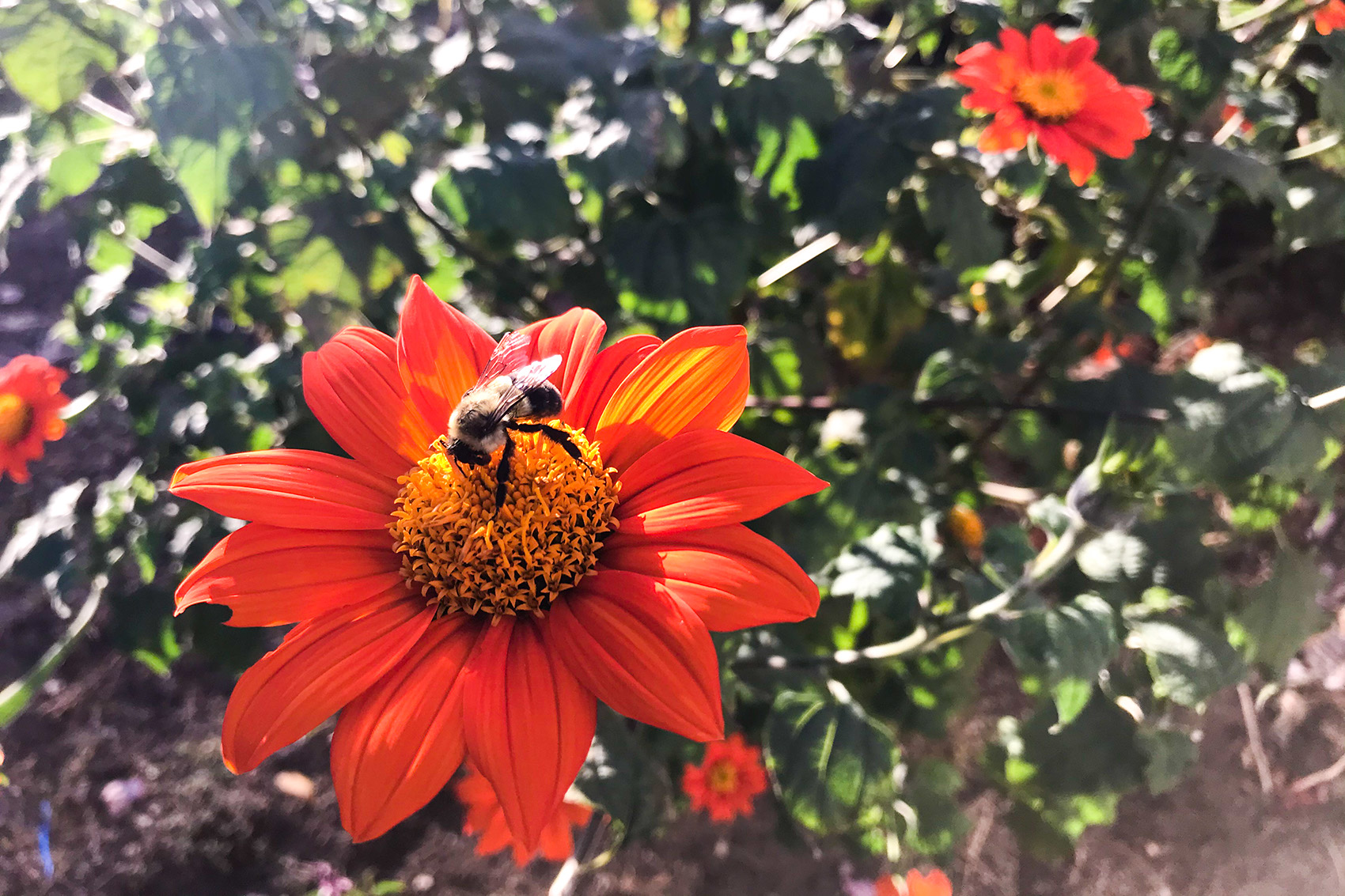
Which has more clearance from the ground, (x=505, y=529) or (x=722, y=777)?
(x=505, y=529)

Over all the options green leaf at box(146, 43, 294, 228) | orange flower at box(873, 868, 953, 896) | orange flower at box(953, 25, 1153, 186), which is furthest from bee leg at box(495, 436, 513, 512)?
orange flower at box(873, 868, 953, 896)

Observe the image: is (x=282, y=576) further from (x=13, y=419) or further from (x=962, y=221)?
(x=13, y=419)

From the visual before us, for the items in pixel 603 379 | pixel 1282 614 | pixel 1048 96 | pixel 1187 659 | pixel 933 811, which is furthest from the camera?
pixel 933 811

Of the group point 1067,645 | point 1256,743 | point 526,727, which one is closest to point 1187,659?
point 1067,645

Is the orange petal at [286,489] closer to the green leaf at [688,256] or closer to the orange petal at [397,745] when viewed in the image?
the orange petal at [397,745]

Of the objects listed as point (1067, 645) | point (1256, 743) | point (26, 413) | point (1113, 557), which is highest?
Answer: point (26, 413)

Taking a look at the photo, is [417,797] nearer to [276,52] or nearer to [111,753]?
[276,52]

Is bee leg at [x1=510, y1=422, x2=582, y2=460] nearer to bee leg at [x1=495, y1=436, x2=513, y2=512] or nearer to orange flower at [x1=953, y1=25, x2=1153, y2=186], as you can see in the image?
bee leg at [x1=495, y1=436, x2=513, y2=512]
